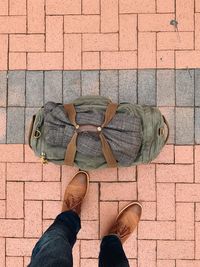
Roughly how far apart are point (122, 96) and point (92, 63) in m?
0.36

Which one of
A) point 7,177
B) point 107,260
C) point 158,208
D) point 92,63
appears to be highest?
point 92,63

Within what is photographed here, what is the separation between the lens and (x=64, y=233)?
3168 mm

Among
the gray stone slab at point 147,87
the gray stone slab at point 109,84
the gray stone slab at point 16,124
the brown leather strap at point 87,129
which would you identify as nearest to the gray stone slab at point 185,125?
the gray stone slab at point 147,87

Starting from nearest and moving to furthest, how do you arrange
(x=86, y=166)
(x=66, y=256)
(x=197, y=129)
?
(x=66, y=256), (x=86, y=166), (x=197, y=129)

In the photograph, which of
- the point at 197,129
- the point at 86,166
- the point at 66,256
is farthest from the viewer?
the point at 197,129

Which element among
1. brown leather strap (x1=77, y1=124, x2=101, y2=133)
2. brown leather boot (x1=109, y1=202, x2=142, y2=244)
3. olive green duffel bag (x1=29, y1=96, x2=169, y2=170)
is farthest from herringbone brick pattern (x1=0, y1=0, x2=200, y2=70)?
brown leather boot (x1=109, y1=202, x2=142, y2=244)

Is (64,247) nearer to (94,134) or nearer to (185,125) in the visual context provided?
(94,134)

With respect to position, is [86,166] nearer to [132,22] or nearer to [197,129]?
[197,129]

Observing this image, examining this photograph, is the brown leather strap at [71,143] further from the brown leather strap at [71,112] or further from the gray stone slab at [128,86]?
the gray stone slab at [128,86]

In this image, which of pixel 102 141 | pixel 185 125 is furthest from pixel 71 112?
pixel 185 125

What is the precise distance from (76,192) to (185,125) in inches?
40.1

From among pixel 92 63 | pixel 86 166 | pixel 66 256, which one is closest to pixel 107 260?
pixel 66 256

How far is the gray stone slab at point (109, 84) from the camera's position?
3586 millimetres

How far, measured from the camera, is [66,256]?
2.77 metres
